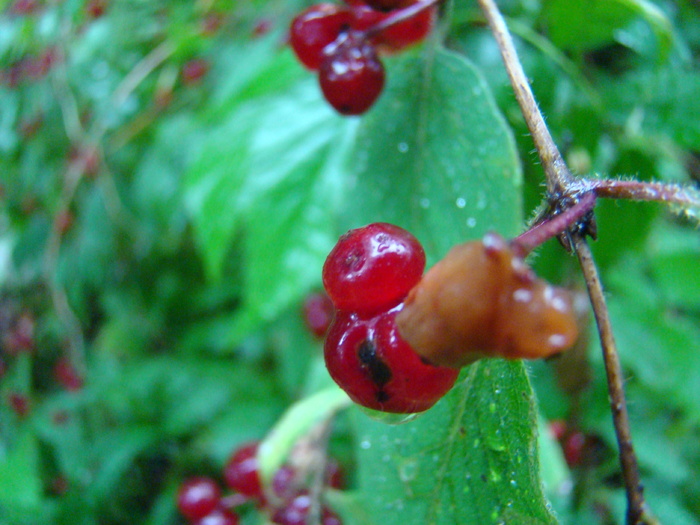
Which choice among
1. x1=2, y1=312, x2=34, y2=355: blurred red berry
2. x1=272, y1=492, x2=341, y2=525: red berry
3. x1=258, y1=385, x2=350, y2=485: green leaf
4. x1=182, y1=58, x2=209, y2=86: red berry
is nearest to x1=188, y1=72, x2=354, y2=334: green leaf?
x1=258, y1=385, x2=350, y2=485: green leaf

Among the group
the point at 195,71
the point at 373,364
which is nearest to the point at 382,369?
the point at 373,364

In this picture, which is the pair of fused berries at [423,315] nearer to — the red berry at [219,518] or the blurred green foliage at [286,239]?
the blurred green foliage at [286,239]

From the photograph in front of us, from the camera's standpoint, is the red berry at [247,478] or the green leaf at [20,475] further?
the green leaf at [20,475]

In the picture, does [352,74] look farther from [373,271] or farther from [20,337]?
[20,337]

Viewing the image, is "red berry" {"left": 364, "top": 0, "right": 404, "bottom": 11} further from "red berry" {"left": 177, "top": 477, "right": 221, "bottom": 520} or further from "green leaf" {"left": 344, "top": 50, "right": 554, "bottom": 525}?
"red berry" {"left": 177, "top": 477, "right": 221, "bottom": 520}

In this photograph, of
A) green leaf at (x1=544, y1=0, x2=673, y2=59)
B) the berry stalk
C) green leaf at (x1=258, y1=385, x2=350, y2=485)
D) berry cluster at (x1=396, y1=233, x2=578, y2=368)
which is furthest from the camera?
green leaf at (x1=258, y1=385, x2=350, y2=485)

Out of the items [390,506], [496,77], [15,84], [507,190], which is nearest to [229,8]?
[15,84]

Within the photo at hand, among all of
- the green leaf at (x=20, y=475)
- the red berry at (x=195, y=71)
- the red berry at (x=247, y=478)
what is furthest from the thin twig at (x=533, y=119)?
the red berry at (x=195, y=71)
